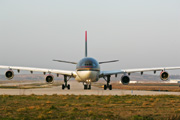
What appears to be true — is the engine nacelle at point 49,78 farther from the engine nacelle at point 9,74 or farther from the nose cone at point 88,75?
Answer: the engine nacelle at point 9,74

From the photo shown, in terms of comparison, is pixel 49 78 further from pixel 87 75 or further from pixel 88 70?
pixel 88 70

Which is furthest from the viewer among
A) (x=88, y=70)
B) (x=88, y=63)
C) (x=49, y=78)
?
(x=49, y=78)

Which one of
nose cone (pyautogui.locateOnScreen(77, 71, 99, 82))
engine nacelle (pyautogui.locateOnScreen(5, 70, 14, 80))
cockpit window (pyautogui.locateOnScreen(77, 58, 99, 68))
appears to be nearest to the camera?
nose cone (pyautogui.locateOnScreen(77, 71, 99, 82))

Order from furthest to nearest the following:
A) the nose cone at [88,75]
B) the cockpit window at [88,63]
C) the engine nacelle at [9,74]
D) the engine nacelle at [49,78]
Result: the engine nacelle at [49,78], the engine nacelle at [9,74], the cockpit window at [88,63], the nose cone at [88,75]

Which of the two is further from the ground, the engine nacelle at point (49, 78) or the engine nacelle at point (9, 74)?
the engine nacelle at point (9, 74)

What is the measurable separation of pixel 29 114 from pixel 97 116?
356cm

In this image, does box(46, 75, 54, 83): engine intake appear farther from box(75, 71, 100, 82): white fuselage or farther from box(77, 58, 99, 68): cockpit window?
box(77, 58, 99, 68): cockpit window

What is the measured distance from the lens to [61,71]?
4325cm

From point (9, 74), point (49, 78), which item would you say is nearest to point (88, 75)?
point (49, 78)

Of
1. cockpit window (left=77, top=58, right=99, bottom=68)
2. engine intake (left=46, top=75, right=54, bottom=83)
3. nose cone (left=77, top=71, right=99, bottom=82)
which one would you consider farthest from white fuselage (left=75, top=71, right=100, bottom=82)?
engine intake (left=46, top=75, right=54, bottom=83)

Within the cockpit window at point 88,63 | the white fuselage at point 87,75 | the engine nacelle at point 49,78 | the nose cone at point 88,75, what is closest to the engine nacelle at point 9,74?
the engine nacelle at point 49,78

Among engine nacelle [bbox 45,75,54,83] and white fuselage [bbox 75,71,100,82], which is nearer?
white fuselage [bbox 75,71,100,82]

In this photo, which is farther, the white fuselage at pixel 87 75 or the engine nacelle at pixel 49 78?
the engine nacelle at pixel 49 78

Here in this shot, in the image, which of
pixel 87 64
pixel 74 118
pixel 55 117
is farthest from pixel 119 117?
pixel 87 64
